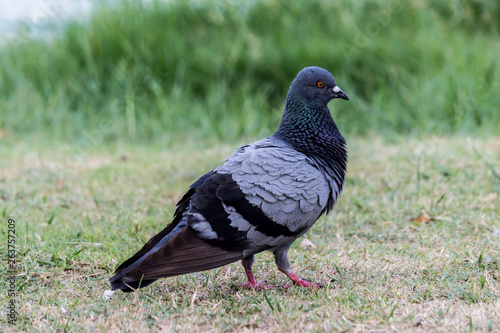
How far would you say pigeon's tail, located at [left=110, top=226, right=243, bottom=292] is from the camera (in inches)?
108

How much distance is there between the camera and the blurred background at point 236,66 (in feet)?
22.2

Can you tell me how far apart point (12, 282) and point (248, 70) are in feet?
16.3

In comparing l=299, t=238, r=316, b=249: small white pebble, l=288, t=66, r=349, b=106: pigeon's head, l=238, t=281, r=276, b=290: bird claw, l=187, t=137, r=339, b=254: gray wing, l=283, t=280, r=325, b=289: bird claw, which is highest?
l=288, t=66, r=349, b=106: pigeon's head

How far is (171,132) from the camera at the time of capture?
689cm

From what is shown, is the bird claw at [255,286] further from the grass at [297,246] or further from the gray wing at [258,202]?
the gray wing at [258,202]

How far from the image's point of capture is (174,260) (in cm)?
277

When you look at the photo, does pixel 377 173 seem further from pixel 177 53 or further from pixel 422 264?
pixel 177 53

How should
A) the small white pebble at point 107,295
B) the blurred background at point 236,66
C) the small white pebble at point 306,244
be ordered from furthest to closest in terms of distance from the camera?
the blurred background at point 236,66
the small white pebble at point 306,244
the small white pebble at point 107,295

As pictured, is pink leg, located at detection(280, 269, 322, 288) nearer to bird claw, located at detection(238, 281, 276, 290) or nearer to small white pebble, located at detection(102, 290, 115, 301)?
bird claw, located at detection(238, 281, 276, 290)

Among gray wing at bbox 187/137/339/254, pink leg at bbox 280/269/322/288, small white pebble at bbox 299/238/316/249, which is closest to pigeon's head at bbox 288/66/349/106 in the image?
gray wing at bbox 187/137/339/254

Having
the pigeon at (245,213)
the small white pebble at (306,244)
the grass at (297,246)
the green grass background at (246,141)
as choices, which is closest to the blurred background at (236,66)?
the green grass background at (246,141)

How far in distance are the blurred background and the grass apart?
0.80 metres

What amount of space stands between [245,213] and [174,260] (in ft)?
1.37

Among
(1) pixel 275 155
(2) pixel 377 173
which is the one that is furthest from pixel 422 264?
(2) pixel 377 173
